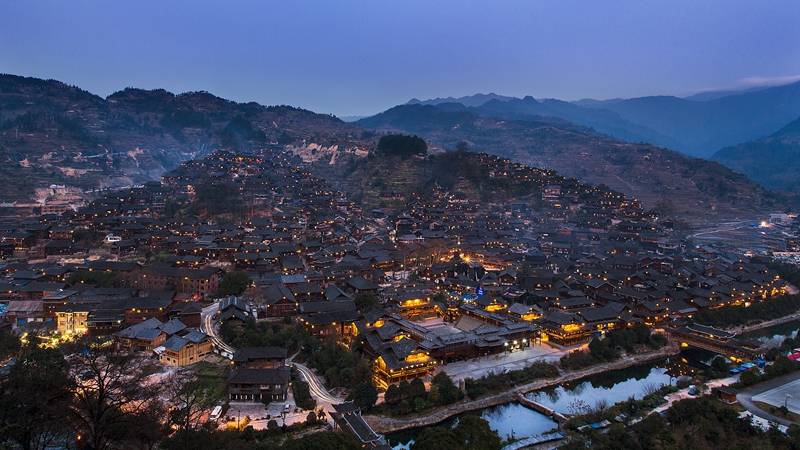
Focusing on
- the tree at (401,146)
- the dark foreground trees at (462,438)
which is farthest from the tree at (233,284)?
the tree at (401,146)

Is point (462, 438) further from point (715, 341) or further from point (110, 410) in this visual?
point (715, 341)

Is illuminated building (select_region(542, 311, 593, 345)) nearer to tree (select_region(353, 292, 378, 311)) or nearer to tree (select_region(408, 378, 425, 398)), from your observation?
tree (select_region(353, 292, 378, 311))

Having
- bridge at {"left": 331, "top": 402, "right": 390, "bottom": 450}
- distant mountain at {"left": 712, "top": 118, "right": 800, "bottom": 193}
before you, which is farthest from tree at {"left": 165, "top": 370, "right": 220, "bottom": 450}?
distant mountain at {"left": 712, "top": 118, "right": 800, "bottom": 193}

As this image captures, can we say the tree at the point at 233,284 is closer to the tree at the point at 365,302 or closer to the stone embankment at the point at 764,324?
the tree at the point at 365,302

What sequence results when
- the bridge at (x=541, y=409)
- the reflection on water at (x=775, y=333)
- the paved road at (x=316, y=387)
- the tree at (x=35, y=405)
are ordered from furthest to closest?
the reflection on water at (x=775, y=333)
the paved road at (x=316, y=387)
the bridge at (x=541, y=409)
the tree at (x=35, y=405)

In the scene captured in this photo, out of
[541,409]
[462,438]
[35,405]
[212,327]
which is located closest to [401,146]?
[212,327]

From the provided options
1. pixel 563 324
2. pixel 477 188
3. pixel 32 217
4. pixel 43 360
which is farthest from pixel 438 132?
pixel 43 360
